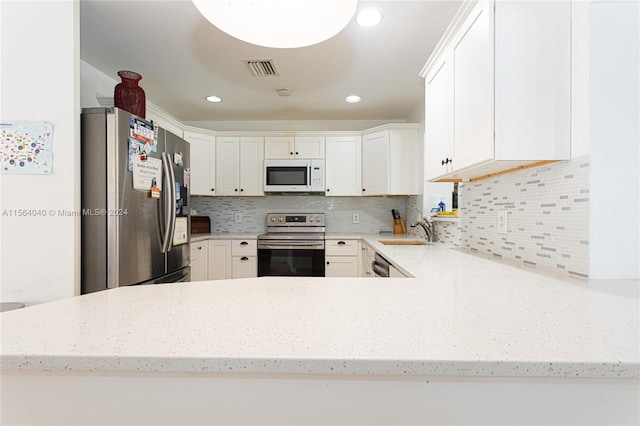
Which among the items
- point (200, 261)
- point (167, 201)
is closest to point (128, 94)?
point (167, 201)

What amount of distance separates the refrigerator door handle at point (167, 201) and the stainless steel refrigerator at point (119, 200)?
4 centimetres

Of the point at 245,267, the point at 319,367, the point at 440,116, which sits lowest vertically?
the point at 245,267

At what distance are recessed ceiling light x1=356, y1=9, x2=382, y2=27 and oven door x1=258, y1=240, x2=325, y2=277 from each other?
220 cm

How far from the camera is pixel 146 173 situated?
195 cm

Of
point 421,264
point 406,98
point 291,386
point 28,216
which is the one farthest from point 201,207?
point 291,386

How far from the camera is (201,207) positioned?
4.11 m

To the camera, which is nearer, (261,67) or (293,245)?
(261,67)

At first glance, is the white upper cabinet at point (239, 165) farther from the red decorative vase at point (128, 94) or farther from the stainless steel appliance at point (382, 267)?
the stainless steel appliance at point (382, 267)

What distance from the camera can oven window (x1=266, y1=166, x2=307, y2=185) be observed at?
3701mm

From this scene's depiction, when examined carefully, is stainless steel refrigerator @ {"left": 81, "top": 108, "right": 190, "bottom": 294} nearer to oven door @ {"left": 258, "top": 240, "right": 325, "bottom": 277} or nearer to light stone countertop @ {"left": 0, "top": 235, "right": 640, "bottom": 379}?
light stone countertop @ {"left": 0, "top": 235, "right": 640, "bottom": 379}

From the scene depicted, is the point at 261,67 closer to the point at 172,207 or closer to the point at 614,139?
the point at 172,207

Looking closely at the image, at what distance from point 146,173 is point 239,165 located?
187 cm

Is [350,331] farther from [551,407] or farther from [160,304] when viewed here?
[160,304]

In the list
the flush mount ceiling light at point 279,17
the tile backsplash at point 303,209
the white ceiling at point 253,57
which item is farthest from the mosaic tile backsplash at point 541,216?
the tile backsplash at point 303,209
